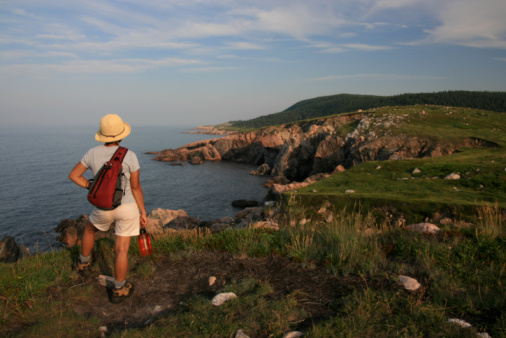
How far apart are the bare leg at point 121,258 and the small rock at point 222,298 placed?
5.50 feet

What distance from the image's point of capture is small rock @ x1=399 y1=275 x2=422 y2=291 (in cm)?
468

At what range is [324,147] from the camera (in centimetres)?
4869

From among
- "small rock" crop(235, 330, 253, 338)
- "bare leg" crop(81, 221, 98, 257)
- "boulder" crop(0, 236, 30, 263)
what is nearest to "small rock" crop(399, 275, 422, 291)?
"small rock" crop(235, 330, 253, 338)

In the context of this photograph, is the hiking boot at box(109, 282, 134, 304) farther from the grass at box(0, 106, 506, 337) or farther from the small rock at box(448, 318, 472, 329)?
the small rock at box(448, 318, 472, 329)

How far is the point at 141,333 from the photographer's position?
378 cm

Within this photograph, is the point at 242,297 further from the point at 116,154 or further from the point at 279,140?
the point at 279,140

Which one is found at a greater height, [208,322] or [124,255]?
[124,255]

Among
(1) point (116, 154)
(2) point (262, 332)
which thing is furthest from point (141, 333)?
(1) point (116, 154)

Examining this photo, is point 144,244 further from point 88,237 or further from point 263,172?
point 263,172

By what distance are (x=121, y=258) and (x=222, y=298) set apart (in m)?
1.91

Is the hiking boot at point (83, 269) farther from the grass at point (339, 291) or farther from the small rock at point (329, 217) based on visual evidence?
the small rock at point (329, 217)

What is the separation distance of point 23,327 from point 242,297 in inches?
126

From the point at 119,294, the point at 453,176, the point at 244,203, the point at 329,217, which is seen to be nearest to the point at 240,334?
the point at 119,294

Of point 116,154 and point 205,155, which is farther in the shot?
point 205,155
